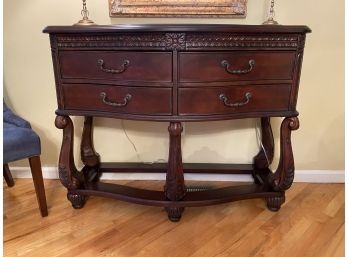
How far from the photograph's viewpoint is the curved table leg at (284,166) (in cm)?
128

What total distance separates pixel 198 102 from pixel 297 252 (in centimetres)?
76

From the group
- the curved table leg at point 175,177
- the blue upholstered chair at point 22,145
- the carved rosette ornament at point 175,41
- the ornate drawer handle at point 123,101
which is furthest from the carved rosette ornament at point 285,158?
the blue upholstered chair at point 22,145

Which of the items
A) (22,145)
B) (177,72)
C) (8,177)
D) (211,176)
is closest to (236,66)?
(177,72)

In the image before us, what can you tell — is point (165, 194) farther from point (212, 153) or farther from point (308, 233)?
point (308, 233)

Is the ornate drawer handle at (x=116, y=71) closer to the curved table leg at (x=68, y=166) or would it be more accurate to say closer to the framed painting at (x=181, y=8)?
the curved table leg at (x=68, y=166)

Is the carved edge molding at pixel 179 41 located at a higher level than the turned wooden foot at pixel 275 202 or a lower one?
higher

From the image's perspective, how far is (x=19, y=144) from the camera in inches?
47.9

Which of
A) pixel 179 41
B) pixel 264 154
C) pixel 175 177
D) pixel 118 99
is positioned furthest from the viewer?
pixel 264 154

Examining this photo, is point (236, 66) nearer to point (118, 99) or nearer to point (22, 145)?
point (118, 99)

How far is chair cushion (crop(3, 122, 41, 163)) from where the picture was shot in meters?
1.19

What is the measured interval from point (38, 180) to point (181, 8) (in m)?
1.09

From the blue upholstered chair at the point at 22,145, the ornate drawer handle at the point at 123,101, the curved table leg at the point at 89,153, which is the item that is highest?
the ornate drawer handle at the point at 123,101

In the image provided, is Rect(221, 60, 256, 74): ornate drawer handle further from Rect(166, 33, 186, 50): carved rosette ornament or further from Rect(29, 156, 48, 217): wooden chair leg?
Rect(29, 156, 48, 217): wooden chair leg

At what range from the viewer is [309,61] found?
5.06 feet
